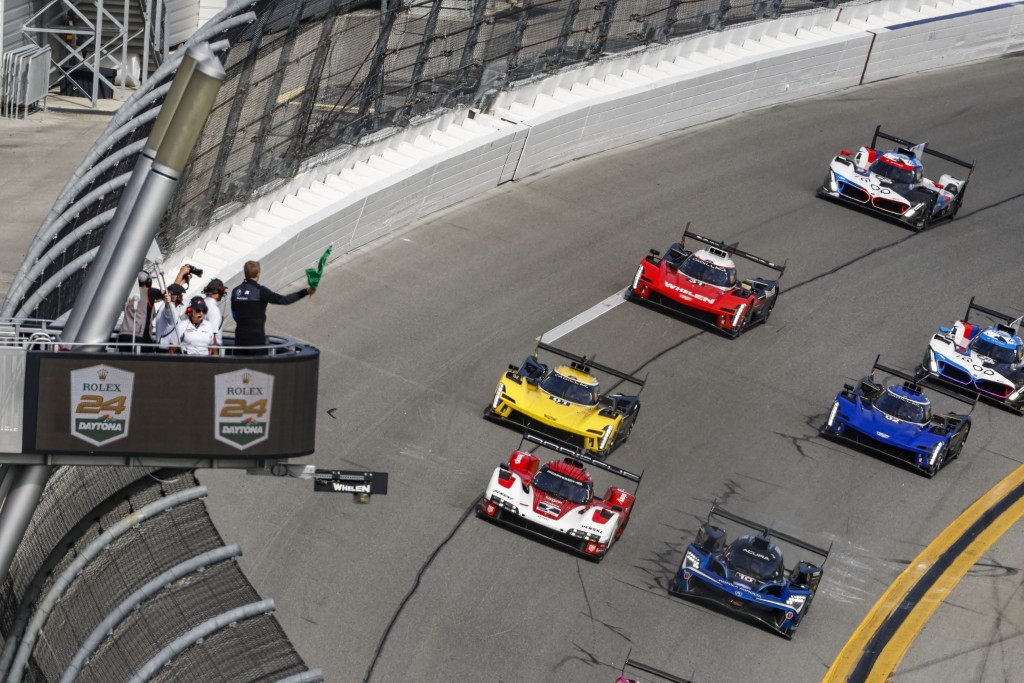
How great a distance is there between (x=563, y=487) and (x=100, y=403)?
8.56 m

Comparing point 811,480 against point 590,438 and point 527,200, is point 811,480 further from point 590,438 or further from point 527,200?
point 527,200

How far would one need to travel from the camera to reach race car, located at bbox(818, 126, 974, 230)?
3155cm

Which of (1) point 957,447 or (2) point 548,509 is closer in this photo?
(2) point 548,509

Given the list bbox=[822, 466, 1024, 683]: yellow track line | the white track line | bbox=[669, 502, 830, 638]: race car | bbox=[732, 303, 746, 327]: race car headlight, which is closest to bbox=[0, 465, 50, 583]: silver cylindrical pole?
bbox=[669, 502, 830, 638]: race car

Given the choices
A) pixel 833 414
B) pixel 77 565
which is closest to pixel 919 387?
pixel 833 414

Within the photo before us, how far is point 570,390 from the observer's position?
2206cm

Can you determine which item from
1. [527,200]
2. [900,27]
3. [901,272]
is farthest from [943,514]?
[900,27]

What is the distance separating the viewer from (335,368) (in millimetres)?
22875

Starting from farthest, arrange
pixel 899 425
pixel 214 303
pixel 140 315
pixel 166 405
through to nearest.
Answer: pixel 899 425, pixel 214 303, pixel 140 315, pixel 166 405

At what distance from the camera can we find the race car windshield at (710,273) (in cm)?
2600

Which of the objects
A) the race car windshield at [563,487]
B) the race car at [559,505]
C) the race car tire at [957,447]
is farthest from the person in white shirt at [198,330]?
the race car tire at [957,447]

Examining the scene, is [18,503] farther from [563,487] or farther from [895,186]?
[895,186]

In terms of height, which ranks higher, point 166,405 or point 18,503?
point 166,405

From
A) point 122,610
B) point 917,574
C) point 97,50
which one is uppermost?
point 122,610
